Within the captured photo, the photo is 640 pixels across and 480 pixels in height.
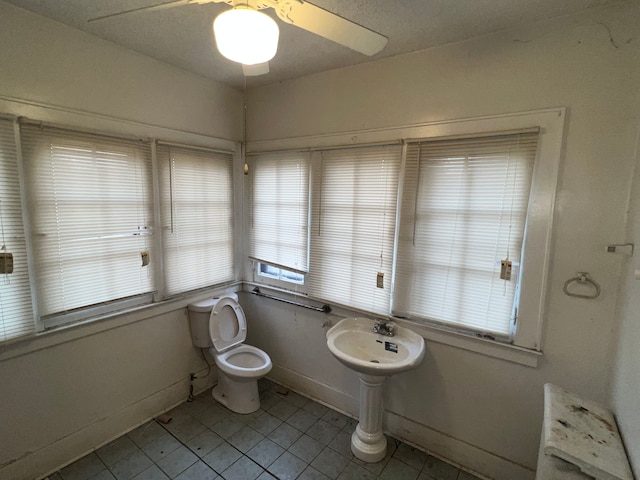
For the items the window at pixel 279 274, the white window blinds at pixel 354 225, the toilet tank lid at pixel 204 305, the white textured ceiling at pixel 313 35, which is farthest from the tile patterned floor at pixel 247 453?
the white textured ceiling at pixel 313 35

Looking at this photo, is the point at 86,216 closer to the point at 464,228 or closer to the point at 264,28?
the point at 264,28

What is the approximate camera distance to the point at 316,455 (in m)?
2.09

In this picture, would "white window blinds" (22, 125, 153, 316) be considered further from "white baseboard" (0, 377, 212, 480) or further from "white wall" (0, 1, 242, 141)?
"white baseboard" (0, 377, 212, 480)

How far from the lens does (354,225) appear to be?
2303 mm

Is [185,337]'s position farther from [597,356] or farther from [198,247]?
[597,356]

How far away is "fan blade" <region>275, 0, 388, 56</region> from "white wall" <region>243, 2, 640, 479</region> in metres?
0.81

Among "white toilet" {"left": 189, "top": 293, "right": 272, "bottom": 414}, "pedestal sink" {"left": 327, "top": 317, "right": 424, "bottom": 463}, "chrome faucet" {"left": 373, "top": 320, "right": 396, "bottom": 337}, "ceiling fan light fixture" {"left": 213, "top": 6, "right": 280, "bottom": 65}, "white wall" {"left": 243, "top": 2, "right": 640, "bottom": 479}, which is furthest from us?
"white toilet" {"left": 189, "top": 293, "right": 272, "bottom": 414}

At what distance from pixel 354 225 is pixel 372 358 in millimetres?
943

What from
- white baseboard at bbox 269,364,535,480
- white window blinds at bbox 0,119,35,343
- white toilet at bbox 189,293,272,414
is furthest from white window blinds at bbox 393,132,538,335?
white window blinds at bbox 0,119,35,343

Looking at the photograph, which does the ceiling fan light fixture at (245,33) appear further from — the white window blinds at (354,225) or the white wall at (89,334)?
the white wall at (89,334)

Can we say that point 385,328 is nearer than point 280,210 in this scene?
Yes

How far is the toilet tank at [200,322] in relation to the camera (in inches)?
100

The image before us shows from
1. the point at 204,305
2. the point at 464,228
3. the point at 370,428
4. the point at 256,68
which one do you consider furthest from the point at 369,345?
the point at 256,68

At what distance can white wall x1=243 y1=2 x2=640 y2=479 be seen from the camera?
150 centimetres
